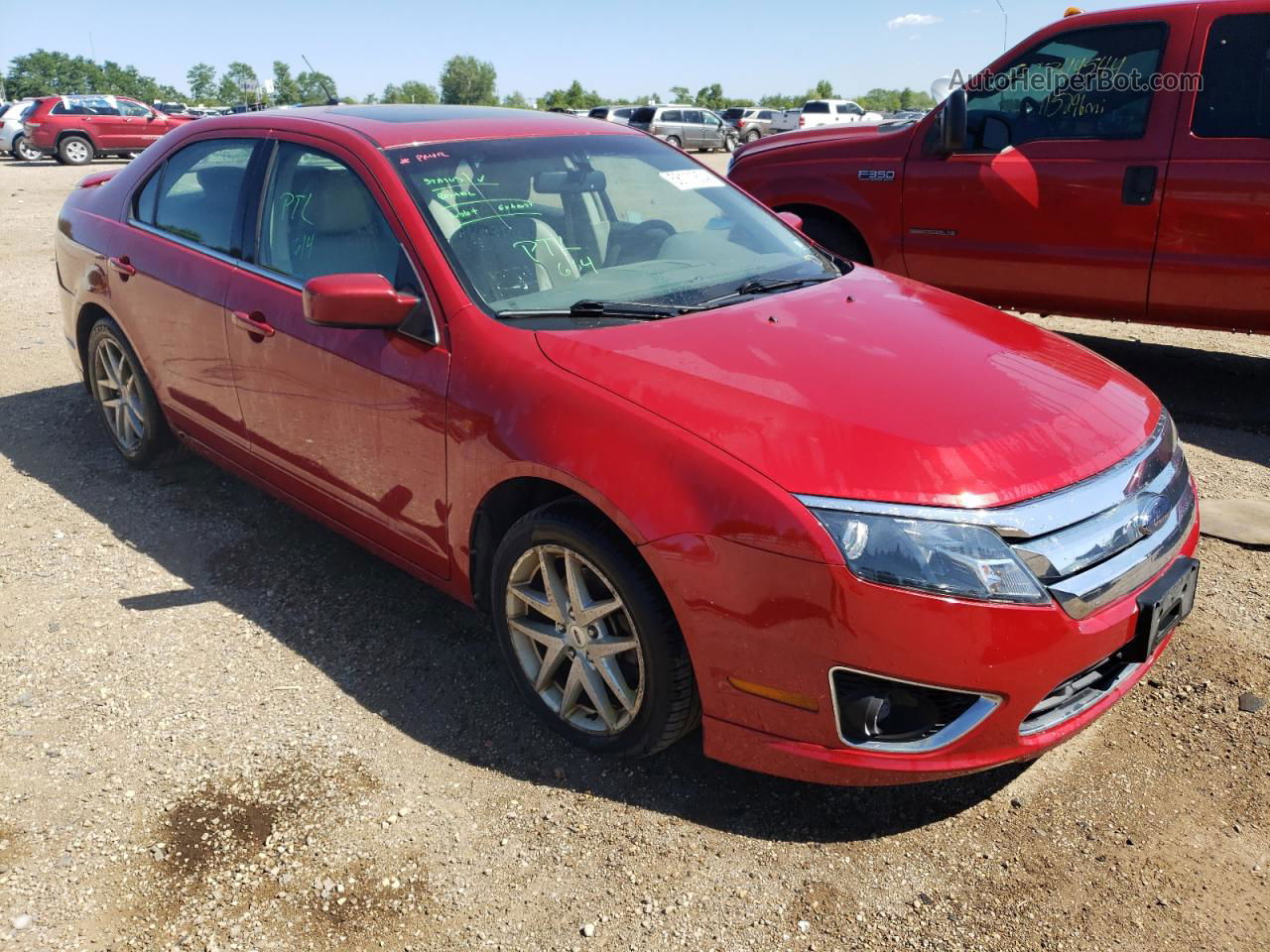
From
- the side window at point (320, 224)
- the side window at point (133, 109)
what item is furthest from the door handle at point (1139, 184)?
the side window at point (133, 109)

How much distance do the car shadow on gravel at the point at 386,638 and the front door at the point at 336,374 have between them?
36 centimetres

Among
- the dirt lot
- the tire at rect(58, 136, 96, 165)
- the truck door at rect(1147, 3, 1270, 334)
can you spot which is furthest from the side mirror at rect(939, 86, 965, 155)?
the tire at rect(58, 136, 96, 165)

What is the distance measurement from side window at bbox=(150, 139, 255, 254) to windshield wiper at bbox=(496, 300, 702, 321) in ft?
4.78

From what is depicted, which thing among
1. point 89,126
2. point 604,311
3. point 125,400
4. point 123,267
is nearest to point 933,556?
point 604,311

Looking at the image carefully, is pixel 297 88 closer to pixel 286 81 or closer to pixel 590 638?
pixel 286 81

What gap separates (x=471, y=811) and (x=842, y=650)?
111 cm

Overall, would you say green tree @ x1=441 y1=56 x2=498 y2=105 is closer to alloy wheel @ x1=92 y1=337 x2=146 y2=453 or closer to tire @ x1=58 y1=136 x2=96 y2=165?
tire @ x1=58 y1=136 x2=96 y2=165

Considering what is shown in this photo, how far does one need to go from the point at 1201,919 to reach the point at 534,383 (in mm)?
2007

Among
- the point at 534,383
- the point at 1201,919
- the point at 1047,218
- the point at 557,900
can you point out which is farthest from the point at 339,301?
the point at 1047,218

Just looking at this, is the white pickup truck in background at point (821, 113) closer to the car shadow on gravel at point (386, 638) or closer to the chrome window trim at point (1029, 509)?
the car shadow on gravel at point (386, 638)

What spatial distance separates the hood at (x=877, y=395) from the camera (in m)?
2.36

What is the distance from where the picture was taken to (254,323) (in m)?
3.64

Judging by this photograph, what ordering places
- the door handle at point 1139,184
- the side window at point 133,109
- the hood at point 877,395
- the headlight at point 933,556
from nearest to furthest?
the headlight at point 933,556
the hood at point 877,395
the door handle at point 1139,184
the side window at point 133,109

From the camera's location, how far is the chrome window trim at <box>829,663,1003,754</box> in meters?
2.29
